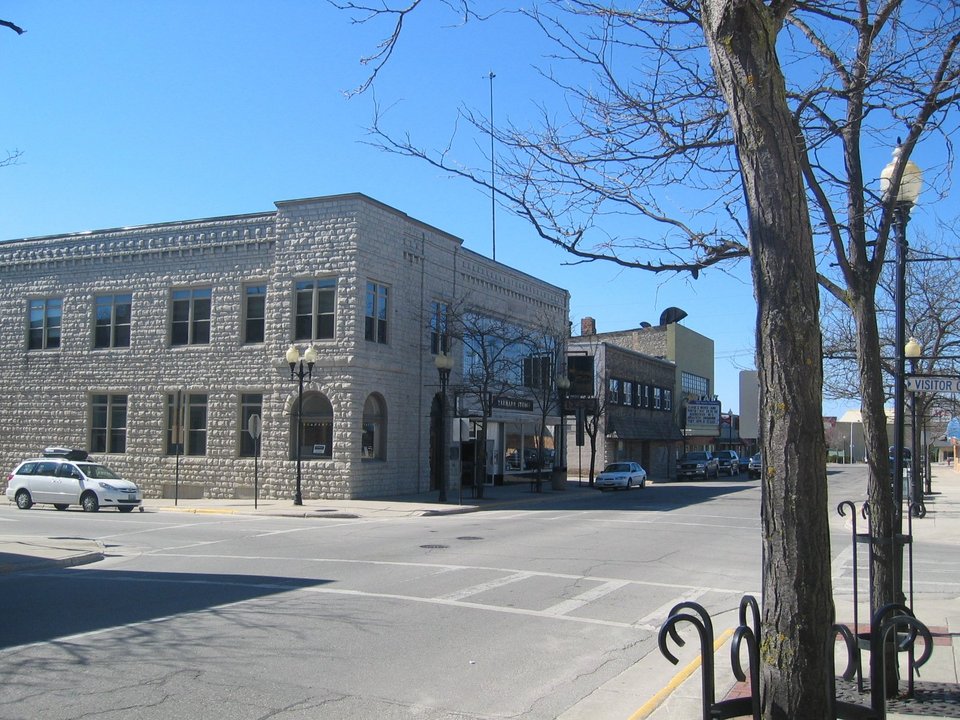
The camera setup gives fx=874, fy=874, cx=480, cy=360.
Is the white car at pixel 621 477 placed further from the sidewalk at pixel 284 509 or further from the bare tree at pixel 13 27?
the bare tree at pixel 13 27

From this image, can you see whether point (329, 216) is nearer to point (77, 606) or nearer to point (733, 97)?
point (77, 606)

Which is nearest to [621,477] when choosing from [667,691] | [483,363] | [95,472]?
[483,363]

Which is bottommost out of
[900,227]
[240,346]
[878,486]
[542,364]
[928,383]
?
[878,486]

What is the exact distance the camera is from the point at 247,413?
3028 centimetres

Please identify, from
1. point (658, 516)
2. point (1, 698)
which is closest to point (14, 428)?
point (658, 516)

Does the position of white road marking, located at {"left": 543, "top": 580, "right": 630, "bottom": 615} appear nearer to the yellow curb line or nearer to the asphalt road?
the asphalt road

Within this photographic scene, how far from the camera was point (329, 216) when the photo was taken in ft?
95.0

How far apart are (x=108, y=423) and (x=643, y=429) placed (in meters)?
34.2

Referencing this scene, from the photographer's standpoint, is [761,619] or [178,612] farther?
[178,612]

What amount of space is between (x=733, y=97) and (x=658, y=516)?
20497mm

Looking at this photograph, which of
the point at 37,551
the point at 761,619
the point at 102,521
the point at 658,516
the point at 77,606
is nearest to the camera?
the point at 761,619

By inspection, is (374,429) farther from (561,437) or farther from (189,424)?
(561,437)

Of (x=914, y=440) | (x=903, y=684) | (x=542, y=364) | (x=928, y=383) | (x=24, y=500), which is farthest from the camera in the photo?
(x=542, y=364)

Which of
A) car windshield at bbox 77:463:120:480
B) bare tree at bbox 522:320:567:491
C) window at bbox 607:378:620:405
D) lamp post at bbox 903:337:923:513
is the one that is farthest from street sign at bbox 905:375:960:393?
window at bbox 607:378:620:405
